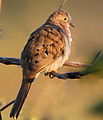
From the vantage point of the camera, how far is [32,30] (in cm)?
551

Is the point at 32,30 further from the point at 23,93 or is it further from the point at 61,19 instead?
the point at 23,93

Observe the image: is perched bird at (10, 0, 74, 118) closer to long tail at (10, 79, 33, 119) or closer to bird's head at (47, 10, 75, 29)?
long tail at (10, 79, 33, 119)

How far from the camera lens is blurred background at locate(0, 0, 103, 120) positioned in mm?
2797

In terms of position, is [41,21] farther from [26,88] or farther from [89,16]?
[26,88]

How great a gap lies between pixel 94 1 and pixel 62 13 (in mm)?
3578

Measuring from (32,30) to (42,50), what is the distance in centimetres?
261

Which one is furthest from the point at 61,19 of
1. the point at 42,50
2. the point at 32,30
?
the point at 32,30

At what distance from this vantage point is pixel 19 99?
2.44 metres

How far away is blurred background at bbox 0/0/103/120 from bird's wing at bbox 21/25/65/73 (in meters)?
0.20

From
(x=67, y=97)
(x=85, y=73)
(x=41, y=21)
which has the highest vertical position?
(x=85, y=73)

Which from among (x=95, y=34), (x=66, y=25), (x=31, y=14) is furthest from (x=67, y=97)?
(x=31, y=14)

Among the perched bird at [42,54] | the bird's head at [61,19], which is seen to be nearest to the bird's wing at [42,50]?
the perched bird at [42,54]

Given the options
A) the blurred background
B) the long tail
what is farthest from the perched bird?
the blurred background

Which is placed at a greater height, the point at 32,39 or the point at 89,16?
the point at 32,39
